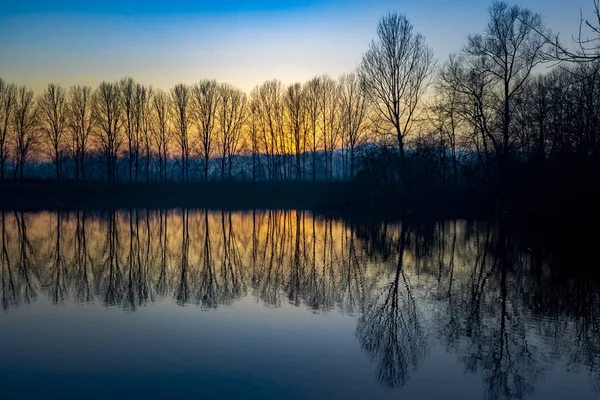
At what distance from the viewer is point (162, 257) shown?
17984 mm

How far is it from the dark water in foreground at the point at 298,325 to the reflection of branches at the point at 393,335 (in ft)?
0.13

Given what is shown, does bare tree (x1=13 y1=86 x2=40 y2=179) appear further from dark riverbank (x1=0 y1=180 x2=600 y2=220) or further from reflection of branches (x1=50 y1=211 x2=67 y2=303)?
reflection of branches (x1=50 y1=211 x2=67 y2=303)

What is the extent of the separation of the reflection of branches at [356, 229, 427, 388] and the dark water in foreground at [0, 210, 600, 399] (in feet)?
0.13

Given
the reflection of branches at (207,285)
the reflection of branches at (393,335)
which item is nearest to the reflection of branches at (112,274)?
the reflection of branches at (207,285)

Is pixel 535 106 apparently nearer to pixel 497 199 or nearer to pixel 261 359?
pixel 497 199

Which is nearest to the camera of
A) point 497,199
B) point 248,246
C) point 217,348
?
point 217,348

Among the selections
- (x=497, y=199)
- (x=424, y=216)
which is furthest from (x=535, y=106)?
(x=424, y=216)

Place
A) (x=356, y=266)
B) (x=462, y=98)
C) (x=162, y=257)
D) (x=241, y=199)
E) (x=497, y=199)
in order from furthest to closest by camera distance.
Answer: (x=241, y=199) < (x=462, y=98) < (x=497, y=199) < (x=162, y=257) < (x=356, y=266)

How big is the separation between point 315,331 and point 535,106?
4047cm

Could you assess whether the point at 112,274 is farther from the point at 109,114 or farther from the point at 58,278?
the point at 109,114

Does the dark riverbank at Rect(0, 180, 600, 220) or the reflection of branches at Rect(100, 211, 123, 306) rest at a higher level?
the dark riverbank at Rect(0, 180, 600, 220)

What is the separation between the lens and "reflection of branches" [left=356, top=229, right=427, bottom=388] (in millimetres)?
7191

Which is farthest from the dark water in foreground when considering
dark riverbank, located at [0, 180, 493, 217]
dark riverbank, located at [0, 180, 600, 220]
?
dark riverbank, located at [0, 180, 493, 217]

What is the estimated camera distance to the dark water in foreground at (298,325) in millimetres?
6645
